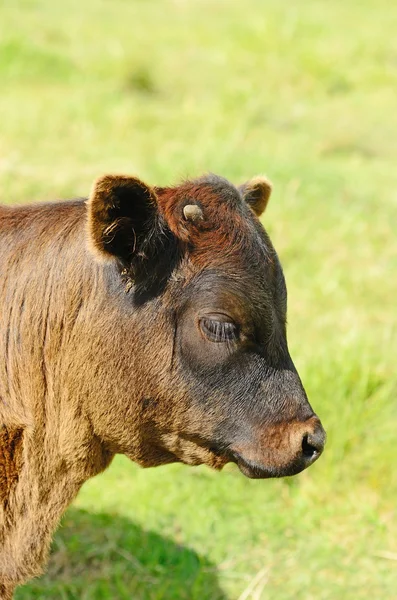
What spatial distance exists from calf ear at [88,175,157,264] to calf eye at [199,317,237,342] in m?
0.38

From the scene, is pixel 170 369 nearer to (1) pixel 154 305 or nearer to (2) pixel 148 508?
(1) pixel 154 305

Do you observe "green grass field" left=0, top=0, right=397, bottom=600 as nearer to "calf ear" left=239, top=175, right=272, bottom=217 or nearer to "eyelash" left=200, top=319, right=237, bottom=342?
"calf ear" left=239, top=175, right=272, bottom=217

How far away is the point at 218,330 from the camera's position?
144 inches

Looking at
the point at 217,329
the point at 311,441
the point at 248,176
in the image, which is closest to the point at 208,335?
the point at 217,329

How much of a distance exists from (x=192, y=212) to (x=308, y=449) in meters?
1.06

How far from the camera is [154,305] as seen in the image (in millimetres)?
3715

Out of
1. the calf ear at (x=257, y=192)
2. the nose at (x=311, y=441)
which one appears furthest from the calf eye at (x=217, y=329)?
the calf ear at (x=257, y=192)

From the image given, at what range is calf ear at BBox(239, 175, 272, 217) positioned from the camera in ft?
14.3

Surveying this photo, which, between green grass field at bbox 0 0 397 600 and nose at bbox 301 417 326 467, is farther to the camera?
green grass field at bbox 0 0 397 600

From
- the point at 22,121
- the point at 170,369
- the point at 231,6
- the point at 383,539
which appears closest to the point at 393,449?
the point at 383,539

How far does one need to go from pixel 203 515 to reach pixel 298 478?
741mm

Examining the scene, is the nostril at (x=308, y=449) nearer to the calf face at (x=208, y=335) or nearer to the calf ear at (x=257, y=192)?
the calf face at (x=208, y=335)

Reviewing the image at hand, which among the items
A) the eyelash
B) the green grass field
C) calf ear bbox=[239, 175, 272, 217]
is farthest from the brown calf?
the green grass field

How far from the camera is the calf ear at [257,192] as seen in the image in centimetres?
437
